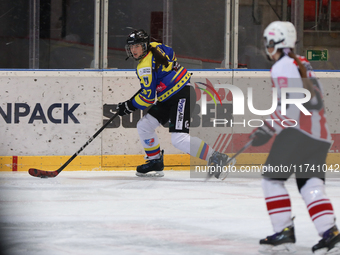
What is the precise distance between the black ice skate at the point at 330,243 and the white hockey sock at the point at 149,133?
105 inches

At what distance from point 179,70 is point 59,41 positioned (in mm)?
1537

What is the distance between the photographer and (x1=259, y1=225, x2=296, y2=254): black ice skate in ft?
6.77

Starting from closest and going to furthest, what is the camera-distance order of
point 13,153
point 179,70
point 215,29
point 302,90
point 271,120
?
point 302,90 < point 271,120 < point 179,70 < point 13,153 < point 215,29

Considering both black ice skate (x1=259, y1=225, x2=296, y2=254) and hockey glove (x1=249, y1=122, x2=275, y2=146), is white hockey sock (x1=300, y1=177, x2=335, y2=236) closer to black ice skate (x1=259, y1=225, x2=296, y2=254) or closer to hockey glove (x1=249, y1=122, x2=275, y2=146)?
black ice skate (x1=259, y1=225, x2=296, y2=254)

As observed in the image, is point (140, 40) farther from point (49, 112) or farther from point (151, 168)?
point (49, 112)

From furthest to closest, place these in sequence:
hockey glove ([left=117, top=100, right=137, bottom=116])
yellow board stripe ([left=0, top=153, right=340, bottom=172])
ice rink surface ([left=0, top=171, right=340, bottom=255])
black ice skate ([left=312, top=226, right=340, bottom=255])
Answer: yellow board stripe ([left=0, top=153, right=340, bottom=172]), hockey glove ([left=117, top=100, right=137, bottom=116]), ice rink surface ([left=0, top=171, right=340, bottom=255]), black ice skate ([left=312, top=226, right=340, bottom=255])

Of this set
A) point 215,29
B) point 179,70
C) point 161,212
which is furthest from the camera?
point 215,29

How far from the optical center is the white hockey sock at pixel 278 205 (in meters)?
2.08

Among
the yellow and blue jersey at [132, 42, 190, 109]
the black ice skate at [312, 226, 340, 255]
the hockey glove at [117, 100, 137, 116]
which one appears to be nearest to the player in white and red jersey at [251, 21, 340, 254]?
the black ice skate at [312, 226, 340, 255]

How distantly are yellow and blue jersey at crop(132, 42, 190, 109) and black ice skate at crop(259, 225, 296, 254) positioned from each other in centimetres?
241

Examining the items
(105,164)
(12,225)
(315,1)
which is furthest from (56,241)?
(315,1)

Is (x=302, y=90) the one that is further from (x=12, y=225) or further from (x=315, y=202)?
(x=12, y=225)

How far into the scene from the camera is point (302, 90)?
6.34ft

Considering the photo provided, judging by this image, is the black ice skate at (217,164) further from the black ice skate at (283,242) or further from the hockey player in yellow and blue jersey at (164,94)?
the black ice skate at (283,242)
